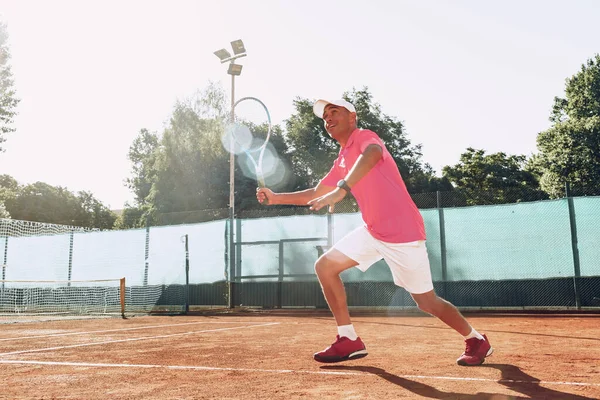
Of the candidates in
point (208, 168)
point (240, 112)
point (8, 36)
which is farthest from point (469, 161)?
point (240, 112)

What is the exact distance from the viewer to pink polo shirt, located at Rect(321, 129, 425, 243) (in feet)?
13.9

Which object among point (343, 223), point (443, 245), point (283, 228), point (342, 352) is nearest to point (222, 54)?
point (283, 228)

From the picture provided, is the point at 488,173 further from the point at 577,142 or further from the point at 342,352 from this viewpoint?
the point at 342,352

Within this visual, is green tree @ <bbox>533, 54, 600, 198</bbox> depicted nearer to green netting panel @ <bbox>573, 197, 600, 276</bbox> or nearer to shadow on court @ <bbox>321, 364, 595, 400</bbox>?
green netting panel @ <bbox>573, 197, 600, 276</bbox>

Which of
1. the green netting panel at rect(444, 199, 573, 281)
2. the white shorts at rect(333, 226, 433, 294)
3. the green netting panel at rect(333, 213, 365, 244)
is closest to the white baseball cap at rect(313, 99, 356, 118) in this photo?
the white shorts at rect(333, 226, 433, 294)

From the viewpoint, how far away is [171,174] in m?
40.8

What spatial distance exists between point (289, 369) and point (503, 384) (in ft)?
5.14

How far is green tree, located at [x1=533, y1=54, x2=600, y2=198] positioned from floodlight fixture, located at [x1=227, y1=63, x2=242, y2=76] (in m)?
16.9

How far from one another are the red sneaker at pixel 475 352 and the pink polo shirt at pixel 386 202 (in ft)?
2.85

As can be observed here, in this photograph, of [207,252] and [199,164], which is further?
[199,164]

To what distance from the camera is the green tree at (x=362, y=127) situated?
41094mm

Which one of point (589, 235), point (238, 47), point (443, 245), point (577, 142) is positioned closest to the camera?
Result: point (589, 235)

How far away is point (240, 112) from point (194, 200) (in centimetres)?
3178

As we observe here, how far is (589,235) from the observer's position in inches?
464
